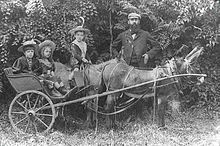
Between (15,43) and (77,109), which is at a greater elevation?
(15,43)

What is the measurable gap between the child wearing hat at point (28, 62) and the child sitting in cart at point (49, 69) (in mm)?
120

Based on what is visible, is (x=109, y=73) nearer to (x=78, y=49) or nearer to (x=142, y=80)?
(x=142, y=80)

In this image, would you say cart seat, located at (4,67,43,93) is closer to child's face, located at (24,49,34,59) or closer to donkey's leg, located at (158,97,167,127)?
child's face, located at (24,49,34,59)

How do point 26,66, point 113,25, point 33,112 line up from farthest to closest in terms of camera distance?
point 113,25 < point 26,66 < point 33,112

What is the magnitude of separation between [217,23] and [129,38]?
7.80ft

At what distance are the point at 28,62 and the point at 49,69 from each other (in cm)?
45

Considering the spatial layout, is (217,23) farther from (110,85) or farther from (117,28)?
(110,85)

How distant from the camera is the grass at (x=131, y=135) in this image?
667 cm

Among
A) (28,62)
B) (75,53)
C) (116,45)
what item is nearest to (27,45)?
(28,62)

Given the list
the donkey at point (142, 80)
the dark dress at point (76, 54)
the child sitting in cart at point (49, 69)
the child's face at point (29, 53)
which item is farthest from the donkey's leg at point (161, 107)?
the child's face at point (29, 53)

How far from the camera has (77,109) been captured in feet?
28.5

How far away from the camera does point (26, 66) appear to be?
726 centimetres

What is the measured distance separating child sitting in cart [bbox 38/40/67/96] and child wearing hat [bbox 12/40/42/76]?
12cm

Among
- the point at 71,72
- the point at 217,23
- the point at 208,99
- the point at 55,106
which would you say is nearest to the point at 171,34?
the point at 217,23
